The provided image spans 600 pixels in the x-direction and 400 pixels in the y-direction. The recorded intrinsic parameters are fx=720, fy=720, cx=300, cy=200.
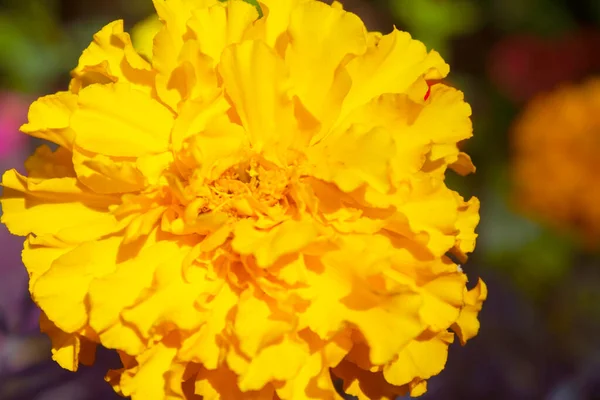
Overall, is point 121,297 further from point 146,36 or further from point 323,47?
point 146,36

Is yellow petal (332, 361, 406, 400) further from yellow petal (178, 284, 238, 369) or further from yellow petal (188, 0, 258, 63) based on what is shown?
yellow petal (188, 0, 258, 63)

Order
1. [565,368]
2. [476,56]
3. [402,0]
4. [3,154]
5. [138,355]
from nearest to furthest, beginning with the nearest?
[138,355] < [565,368] < [3,154] < [402,0] < [476,56]

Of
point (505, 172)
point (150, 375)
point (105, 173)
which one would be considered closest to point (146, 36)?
point (105, 173)

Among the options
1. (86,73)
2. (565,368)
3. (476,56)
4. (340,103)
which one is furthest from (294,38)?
(476,56)

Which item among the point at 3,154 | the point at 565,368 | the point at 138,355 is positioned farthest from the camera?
the point at 3,154

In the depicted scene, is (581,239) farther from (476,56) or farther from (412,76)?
(412,76)

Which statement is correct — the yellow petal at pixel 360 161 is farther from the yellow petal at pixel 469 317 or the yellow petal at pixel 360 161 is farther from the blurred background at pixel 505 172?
the blurred background at pixel 505 172
